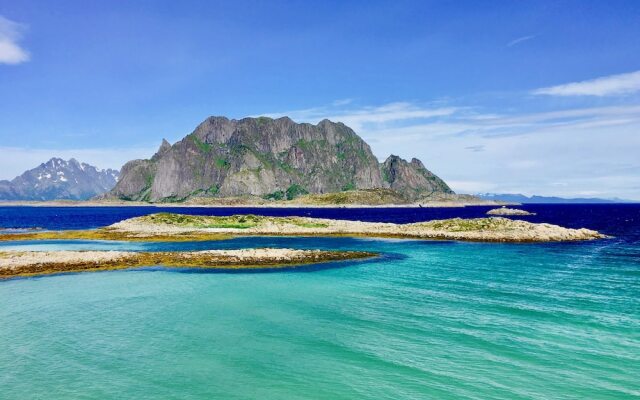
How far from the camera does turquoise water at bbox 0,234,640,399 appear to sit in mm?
19047

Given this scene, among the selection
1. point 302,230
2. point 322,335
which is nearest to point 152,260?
point 322,335

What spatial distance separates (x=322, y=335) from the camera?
25797mm

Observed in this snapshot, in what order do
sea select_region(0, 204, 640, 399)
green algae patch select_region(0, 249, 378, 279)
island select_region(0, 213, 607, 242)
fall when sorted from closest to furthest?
sea select_region(0, 204, 640, 399)
green algae patch select_region(0, 249, 378, 279)
island select_region(0, 213, 607, 242)

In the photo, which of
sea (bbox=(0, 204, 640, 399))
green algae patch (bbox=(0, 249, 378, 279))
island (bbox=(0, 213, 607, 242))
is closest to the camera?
sea (bbox=(0, 204, 640, 399))

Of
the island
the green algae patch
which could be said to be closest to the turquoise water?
the green algae patch

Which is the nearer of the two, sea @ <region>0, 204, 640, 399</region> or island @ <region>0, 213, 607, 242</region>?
sea @ <region>0, 204, 640, 399</region>

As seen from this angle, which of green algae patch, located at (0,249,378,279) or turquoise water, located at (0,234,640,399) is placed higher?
green algae patch, located at (0,249,378,279)

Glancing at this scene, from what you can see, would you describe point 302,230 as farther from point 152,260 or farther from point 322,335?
point 322,335

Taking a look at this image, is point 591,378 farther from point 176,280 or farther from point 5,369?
point 176,280

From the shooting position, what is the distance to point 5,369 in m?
20.8

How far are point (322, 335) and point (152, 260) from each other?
117 feet

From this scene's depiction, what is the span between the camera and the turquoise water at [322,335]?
750 inches

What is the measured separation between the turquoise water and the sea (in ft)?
0.36

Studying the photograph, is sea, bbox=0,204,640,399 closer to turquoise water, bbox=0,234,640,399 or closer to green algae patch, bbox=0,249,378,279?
turquoise water, bbox=0,234,640,399
